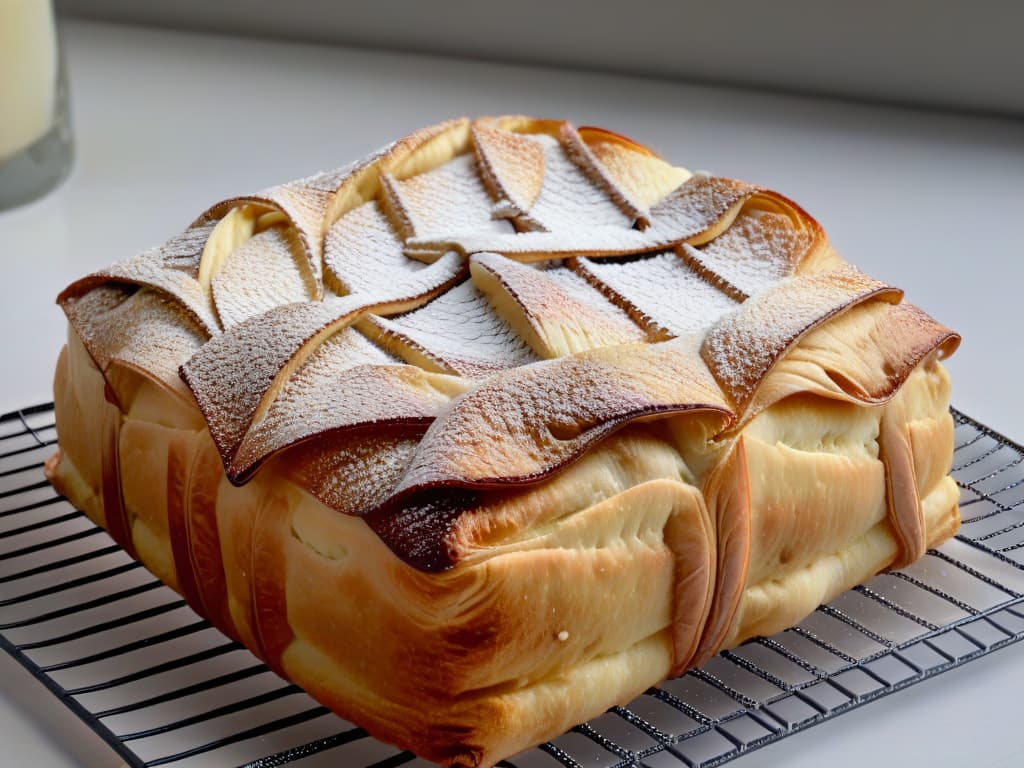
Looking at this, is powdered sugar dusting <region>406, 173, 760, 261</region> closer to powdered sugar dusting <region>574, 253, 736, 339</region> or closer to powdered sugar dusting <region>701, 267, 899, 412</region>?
powdered sugar dusting <region>574, 253, 736, 339</region>

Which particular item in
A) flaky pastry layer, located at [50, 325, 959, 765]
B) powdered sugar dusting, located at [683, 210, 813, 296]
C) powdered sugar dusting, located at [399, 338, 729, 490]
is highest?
powdered sugar dusting, located at [683, 210, 813, 296]

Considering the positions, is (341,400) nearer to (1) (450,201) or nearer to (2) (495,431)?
(2) (495,431)

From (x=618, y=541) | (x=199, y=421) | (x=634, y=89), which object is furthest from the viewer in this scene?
(x=634, y=89)

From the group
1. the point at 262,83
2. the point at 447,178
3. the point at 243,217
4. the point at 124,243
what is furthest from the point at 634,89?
the point at 243,217

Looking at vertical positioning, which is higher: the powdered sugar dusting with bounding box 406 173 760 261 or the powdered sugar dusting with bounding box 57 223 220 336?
the powdered sugar dusting with bounding box 406 173 760 261

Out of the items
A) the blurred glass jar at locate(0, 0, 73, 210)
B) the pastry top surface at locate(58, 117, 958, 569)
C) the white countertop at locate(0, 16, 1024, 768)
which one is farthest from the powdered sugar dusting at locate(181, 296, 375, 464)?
the blurred glass jar at locate(0, 0, 73, 210)

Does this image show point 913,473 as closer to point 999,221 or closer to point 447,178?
point 447,178
